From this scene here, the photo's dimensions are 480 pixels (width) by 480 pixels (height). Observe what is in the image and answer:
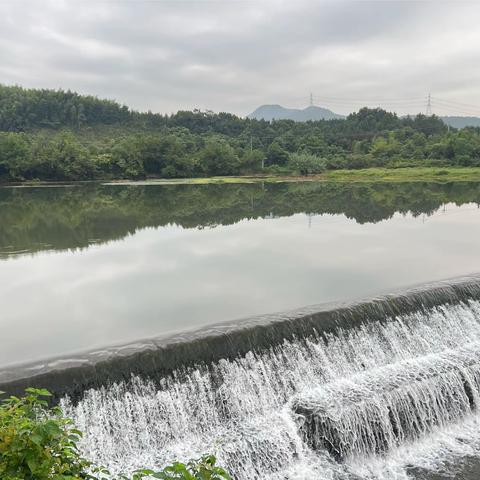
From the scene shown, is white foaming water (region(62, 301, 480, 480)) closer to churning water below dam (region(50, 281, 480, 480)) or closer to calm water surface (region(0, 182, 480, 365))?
churning water below dam (region(50, 281, 480, 480))

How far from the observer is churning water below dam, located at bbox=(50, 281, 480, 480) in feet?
20.5

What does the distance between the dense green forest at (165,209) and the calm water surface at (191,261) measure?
0.35ft

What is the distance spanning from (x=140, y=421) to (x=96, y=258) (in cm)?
864

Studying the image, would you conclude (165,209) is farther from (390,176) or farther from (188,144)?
(188,144)

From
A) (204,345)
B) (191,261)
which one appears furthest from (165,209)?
(204,345)

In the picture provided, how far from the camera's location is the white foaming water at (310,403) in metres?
6.22

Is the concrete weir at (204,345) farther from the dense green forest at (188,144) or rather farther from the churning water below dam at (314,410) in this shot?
the dense green forest at (188,144)

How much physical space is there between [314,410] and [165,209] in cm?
1952

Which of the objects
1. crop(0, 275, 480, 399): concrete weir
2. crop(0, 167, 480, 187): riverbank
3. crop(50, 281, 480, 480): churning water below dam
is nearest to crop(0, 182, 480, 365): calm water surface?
crop(0, 275, 480, 399): concrete weir

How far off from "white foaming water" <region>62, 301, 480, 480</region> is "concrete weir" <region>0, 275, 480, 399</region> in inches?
5.5

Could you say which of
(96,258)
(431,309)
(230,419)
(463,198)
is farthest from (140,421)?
(463,198)

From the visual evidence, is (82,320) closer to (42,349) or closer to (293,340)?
(42,349)

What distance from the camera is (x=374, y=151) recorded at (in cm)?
6500

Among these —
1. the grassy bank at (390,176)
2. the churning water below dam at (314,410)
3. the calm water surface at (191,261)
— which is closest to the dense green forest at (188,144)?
the grassy bank at (390,176)
